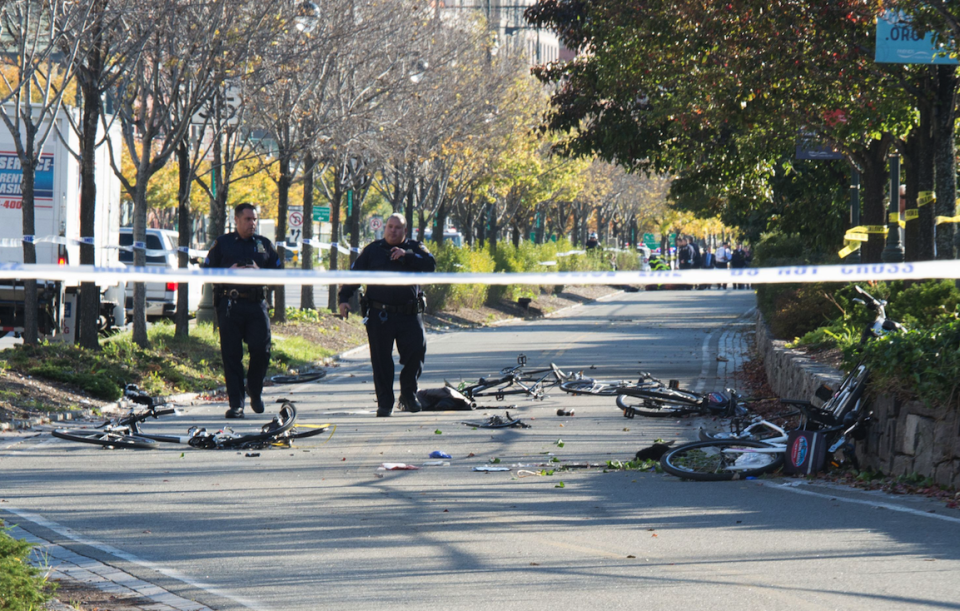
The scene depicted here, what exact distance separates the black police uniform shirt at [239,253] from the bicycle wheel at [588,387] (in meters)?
3.82

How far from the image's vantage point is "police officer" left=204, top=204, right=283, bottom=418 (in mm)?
11203

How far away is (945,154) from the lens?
12.7 meters

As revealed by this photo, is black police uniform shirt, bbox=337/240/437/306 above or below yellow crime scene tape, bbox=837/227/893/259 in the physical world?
below

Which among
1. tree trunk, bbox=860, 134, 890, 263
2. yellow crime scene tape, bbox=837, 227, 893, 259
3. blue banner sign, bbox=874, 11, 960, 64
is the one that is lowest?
yellow crime scene tape, bbox=837, 227, 893, 259

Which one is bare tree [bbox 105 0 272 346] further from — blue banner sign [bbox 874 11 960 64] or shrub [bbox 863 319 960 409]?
shrub [bbox 863 319 960 409]

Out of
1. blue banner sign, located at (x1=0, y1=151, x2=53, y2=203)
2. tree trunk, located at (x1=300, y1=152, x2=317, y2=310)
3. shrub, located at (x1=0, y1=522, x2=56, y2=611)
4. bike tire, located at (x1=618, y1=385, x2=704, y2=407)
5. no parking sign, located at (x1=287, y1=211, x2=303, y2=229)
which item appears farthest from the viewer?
no parking sign, located at (x1=287, y1=211, x2=303, y2=229)

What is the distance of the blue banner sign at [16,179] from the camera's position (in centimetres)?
1739

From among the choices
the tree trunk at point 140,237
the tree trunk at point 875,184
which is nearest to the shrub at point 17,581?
the tree trunk at point 140,237

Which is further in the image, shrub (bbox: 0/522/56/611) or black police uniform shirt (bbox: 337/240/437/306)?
black police uniform shirt (bbox: 337/240/437/306)

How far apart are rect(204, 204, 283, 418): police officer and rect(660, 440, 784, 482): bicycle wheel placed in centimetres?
444

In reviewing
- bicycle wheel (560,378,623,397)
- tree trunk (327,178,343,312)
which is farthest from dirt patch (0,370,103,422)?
tree trunk (327,178,343,312)

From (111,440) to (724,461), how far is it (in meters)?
4.87

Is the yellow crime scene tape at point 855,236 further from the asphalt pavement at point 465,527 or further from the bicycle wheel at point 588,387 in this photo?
the asphalt pavement at point 465,527

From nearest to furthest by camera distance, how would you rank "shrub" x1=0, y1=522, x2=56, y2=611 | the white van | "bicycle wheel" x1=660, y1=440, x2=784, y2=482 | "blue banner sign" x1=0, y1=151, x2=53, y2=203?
1. "shrub" x1=0, y1=522, x2=56, y2=611
2. "bicycle wheel" x1=660, y1=440, x2=784, y2=482
3. "blue banner sign" x1=0, y1=151, x2=53, y2=203
4. the white van
